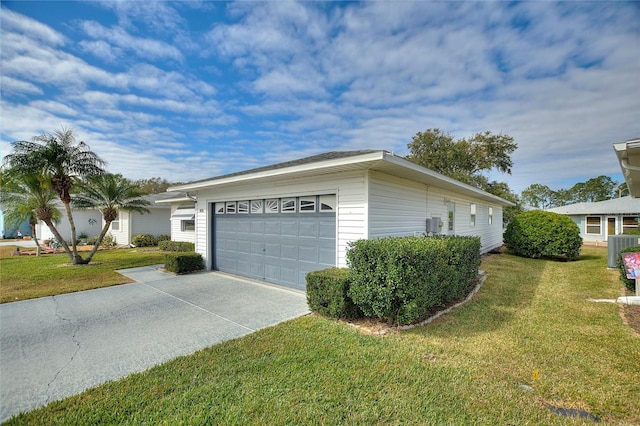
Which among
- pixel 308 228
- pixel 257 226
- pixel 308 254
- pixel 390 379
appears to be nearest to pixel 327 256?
pixel 308 254

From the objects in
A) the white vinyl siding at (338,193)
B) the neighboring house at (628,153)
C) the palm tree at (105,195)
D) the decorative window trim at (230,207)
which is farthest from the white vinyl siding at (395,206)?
the palm tree at (105,195)

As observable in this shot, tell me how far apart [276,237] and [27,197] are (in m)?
12.5

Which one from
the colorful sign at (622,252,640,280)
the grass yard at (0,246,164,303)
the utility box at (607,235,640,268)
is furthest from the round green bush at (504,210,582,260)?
the grass yard at (0,246,164,303)

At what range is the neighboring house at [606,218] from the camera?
19703 millimetres

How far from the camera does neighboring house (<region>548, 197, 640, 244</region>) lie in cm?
1970

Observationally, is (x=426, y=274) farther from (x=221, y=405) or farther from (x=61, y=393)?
(x=61, y=393)

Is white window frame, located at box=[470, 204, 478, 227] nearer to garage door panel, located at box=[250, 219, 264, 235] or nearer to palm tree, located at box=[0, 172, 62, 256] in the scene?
garage door panel, located at box=[250, 219, 264, 235]

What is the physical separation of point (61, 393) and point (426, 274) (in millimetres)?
4825

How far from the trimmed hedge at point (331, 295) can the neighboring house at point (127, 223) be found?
17.5 metres

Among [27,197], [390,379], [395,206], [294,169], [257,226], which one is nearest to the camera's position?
[390,379]

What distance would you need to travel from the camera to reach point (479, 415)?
2.47 m

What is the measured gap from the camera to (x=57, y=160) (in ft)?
32.6

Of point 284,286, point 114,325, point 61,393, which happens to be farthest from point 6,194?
point 61,393

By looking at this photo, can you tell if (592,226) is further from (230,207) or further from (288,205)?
(230,207)
